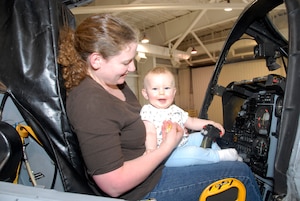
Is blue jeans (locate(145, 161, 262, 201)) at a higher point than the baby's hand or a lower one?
lower

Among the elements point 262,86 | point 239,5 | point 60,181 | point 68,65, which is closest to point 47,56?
point 68,65

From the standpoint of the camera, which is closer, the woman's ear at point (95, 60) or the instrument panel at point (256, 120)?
the woman's ear at point (95, 60)

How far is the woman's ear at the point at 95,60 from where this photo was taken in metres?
0.99

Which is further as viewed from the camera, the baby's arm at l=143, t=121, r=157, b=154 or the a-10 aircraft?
the baby's arm at l=143, t=121, r=157, b=154

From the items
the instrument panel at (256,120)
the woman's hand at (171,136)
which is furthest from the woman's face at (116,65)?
the instrument panel at (256,120)

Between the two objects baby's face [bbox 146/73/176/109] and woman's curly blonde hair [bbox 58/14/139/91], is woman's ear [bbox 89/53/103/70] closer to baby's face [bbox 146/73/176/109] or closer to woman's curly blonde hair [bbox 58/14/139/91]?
woman's curly blonde hair [bbox 58/14/139/91]

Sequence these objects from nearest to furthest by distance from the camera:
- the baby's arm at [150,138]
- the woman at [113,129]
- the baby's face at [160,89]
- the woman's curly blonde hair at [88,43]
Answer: the woman at [113,129], the woman's curly blonde hair at [88,43], the baby's arm at [150,138], the baby's face at [160,89]

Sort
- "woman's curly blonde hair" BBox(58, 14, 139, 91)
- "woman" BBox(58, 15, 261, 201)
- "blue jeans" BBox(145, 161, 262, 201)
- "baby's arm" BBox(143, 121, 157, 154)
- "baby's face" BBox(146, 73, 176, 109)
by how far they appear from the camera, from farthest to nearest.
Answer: "baby's face" BBox(146, 73, 176, 109) → "baby's arm" BBox(143, 121, 157, 154) → "blue jeans" BBox(145, 161, 262, 201) → "woman's curly blonde hair" BBox(58, 14, 139, 91) → "woman" BBox(58, 15, 261, 201)

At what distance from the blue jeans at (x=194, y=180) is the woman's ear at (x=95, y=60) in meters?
0.58

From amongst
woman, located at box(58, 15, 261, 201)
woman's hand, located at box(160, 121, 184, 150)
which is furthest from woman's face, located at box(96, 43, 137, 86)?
woman's hand, located at box(160, 121, 184, 150)

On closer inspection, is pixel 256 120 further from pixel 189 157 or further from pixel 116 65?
pixel 116 65

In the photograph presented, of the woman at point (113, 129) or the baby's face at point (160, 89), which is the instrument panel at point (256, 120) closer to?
the woman at point (113, 129)

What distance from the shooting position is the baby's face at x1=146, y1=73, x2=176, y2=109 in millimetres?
1455

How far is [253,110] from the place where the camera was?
5.77ft
